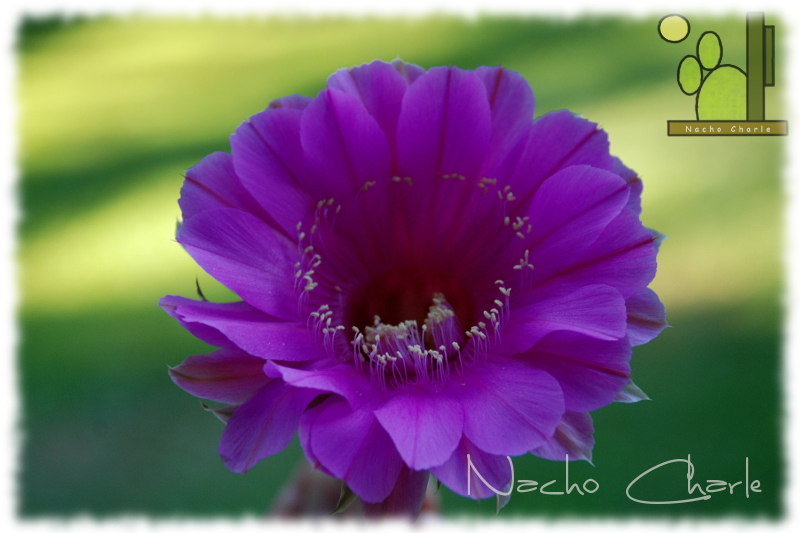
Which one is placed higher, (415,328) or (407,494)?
(415,328)

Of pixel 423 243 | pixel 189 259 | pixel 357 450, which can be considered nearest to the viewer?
pixel 357 450

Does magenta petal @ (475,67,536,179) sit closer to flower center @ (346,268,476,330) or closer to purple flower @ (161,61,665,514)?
purple flower @ (161,61,665,514)

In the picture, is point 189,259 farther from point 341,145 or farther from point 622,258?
point 622,258

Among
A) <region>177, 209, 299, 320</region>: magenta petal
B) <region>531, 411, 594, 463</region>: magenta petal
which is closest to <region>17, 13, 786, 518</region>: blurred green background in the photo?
<region>531, 411, 594, 463</region>: magenta petal

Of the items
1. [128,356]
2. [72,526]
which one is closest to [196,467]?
[128,356]

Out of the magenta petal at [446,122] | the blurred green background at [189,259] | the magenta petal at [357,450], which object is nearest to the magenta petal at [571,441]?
the magenta petal at [357,450]

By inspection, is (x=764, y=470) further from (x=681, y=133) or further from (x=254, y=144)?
(x=254, y=144)

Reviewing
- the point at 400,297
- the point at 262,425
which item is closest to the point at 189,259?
the point at 400,297
